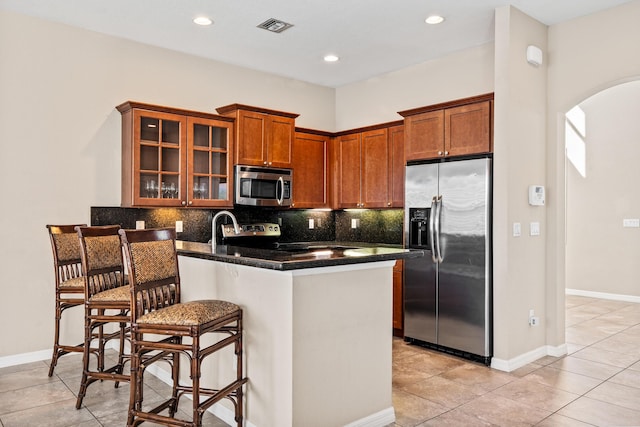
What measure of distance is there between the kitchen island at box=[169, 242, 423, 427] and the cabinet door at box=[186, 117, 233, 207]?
1.70 metres

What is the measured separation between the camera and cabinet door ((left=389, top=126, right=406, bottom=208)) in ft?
16.7

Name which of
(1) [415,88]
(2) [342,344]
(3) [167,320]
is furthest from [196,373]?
(1) [415,88]

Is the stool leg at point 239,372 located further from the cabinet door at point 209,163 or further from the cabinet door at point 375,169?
the cabinet door at point 375,169

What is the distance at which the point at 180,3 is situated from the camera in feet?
12.1

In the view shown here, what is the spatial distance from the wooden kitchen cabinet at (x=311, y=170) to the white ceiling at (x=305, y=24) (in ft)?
2.99

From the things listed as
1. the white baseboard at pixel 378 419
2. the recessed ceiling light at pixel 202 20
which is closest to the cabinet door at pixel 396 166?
the recessed ceiling light at pixel 202 20

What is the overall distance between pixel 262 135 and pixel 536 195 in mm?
2762

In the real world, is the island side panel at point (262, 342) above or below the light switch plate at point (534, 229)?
below

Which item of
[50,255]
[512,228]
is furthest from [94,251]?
[512,228]

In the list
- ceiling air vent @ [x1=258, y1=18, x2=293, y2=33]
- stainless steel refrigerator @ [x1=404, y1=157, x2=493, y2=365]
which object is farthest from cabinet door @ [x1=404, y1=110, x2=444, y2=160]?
ceiling air vent @ [x1=258, y1=18, x2=293, y2=33]

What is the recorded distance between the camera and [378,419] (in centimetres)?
278

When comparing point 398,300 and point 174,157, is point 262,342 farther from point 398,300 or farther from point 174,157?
point 398,300

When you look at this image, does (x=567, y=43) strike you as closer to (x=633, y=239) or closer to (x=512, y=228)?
(x=512, y=228)

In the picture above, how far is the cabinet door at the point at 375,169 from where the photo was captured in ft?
17.2
